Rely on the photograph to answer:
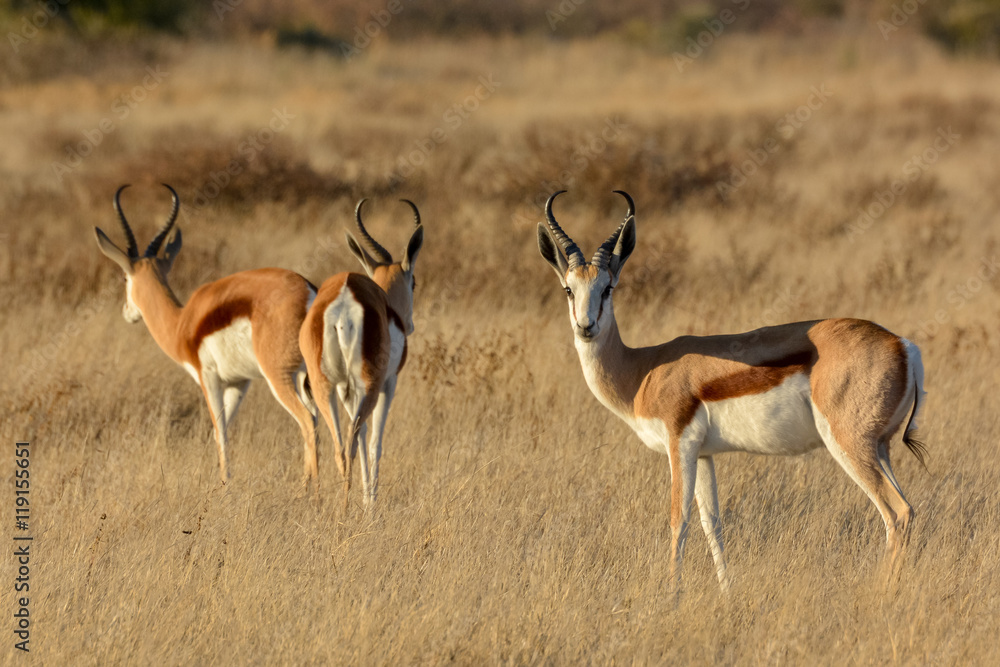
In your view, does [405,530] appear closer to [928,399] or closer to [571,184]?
[928,399]

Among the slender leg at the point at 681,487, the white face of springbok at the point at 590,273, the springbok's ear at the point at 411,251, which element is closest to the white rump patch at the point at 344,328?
the white face of springbok at the point at 590,273

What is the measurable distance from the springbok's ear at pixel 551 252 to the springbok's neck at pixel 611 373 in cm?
34

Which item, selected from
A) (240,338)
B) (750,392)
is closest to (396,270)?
(240,338)

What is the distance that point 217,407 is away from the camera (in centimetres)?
597

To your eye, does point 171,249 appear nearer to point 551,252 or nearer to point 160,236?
Answer: point 160,236

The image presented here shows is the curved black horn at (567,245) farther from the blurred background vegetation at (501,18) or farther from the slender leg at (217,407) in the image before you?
the blurred background vegetation at (501,18)

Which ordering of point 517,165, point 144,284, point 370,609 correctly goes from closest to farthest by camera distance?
1. point 370,609
2. point 144,284
3. point 517,165

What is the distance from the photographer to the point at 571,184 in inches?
541

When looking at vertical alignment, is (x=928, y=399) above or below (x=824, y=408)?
below

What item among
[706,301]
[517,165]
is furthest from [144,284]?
[517,165]

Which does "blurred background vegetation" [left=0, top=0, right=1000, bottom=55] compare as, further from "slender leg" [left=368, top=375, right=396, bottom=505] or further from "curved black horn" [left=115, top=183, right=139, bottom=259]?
"slender leg" [left=368, top=375, right=396, bottom=505]

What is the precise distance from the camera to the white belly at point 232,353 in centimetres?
579

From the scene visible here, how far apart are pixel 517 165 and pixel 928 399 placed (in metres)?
8.89

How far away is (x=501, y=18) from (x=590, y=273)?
137ft
